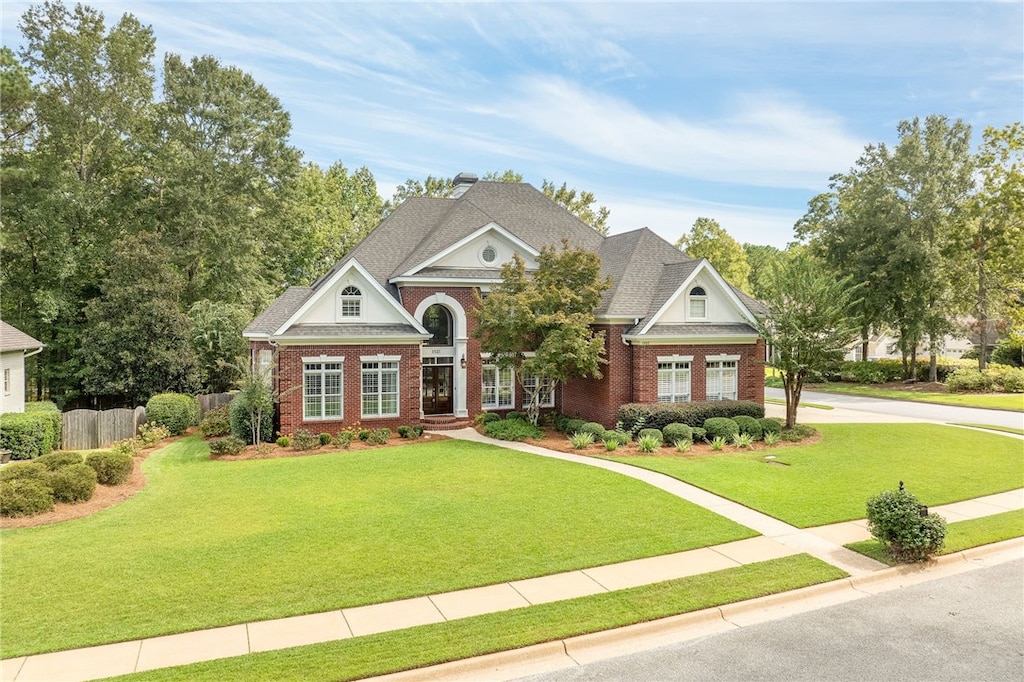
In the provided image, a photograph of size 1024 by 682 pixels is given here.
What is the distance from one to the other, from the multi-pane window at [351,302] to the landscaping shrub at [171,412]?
26.3ft

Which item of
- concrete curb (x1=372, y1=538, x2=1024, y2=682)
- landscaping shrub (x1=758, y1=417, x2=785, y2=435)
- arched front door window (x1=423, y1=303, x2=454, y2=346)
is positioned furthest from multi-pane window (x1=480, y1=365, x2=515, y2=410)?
concrete curb (x1=372, y1=538, x2=1024, y2=682)

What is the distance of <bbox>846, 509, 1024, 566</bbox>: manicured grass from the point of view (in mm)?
11781

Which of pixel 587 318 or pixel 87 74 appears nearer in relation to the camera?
pixel 587 318

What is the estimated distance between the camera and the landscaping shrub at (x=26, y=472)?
550 inches

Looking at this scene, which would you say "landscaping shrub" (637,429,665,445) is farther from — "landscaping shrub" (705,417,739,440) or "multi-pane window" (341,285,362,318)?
"multi-pane window" (341,285,362,318)

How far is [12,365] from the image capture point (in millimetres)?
25859

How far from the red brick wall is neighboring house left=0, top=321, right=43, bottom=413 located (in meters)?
11.2

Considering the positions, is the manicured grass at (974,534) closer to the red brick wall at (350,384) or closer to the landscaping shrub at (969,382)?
the red brick wall at (350,384)

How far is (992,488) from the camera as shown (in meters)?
16.3

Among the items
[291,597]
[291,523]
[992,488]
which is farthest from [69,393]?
[992,488]

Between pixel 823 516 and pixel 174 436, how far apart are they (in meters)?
23.5

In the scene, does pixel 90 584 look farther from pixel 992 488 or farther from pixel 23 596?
pixel 992 488

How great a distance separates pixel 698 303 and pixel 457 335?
1005cm

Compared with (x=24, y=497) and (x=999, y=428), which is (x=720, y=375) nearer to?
(x=999, y=428)
